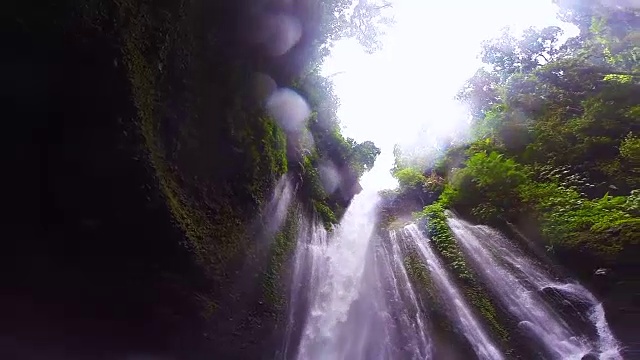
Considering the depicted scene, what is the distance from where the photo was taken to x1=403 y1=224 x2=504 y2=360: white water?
24.1 ft

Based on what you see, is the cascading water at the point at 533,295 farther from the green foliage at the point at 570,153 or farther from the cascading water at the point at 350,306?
the cascading water at the point at 350,306

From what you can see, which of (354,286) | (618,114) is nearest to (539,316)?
(354,286)

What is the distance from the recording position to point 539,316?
7.62 meters

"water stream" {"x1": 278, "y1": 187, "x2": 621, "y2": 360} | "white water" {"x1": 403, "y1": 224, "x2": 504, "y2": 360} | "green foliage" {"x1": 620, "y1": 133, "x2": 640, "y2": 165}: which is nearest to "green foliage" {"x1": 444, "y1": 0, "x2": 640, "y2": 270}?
"green foliage" {"x1": 620, "y1": 133, "x2": 640, "y2": 165}

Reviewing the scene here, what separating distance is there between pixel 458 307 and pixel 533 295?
149 centimetres

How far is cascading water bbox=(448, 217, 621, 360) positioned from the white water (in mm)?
731

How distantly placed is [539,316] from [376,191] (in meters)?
10.7

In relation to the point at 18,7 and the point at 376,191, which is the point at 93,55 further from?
the point at 376,191

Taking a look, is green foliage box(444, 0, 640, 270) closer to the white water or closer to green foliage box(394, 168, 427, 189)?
green foliage box(394, 168, 427, 189)

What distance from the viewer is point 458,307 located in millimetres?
8312

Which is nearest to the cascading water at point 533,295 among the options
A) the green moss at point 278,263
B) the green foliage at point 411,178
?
the green moss at point 278,263

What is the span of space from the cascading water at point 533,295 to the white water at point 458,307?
0.73 metres

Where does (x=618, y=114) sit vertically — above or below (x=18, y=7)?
below

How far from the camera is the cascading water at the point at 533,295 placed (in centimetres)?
689
